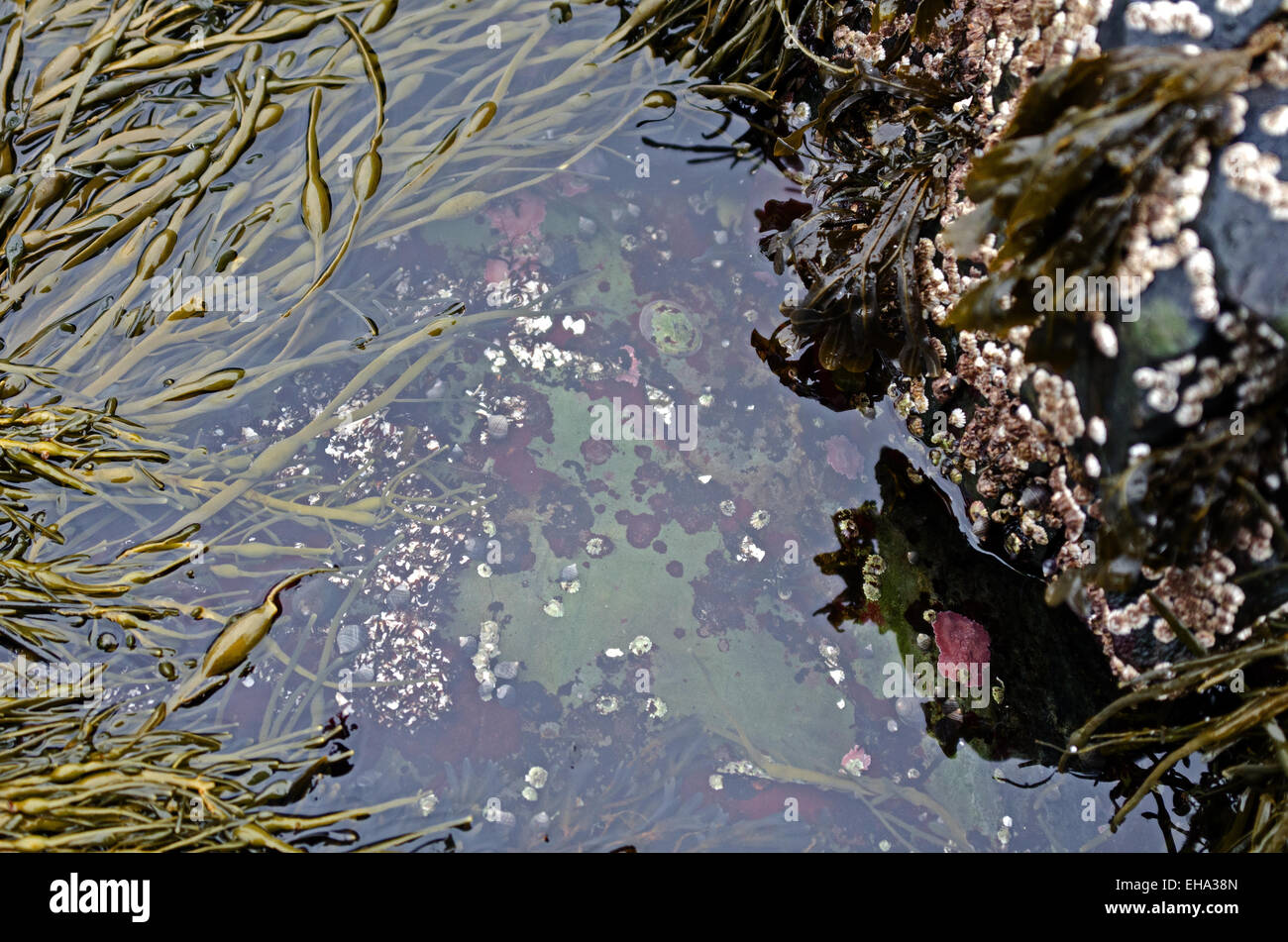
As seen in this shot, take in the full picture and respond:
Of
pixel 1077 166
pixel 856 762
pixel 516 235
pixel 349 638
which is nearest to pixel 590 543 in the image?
pixel 349 638

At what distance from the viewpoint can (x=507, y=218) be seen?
2.56m

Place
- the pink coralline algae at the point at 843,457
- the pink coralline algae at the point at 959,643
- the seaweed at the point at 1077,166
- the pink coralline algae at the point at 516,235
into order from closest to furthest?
the seaweed at the point at 1077,166 → the pink coralline algae at the point at 959,643 → the pink coralline algae at the point at 843,457 → the pink coralline algae at the point at 516,235

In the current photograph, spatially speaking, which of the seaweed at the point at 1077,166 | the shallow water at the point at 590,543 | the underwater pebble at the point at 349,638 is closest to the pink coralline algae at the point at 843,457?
the shallow water at the point at 590,543

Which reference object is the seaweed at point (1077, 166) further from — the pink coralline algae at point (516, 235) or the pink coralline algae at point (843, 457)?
the pink coralline algae at point (516, 235)

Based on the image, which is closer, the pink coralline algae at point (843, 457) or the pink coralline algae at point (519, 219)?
the pink coralline algae at point (843, 457)

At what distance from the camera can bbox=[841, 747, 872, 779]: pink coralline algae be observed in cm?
208

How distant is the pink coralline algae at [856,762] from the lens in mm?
2080

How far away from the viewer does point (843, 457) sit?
2.35 metres

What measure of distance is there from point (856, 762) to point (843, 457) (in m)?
0.84

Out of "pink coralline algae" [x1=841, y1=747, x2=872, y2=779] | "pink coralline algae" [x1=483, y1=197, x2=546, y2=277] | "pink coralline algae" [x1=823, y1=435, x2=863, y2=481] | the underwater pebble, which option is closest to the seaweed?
"pink coralline algae" [x1=823, y1=435, x2=863, y2=481]

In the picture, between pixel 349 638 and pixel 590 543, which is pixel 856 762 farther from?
pixel 349 638

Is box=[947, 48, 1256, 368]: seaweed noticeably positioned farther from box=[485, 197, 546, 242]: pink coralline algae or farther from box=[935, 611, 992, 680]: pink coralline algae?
box=[485, 197, 546, 242]: pink coralline algae

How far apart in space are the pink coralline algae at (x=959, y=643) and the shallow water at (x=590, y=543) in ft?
0.26

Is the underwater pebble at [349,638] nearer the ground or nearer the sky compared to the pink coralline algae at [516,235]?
nearer the ground
